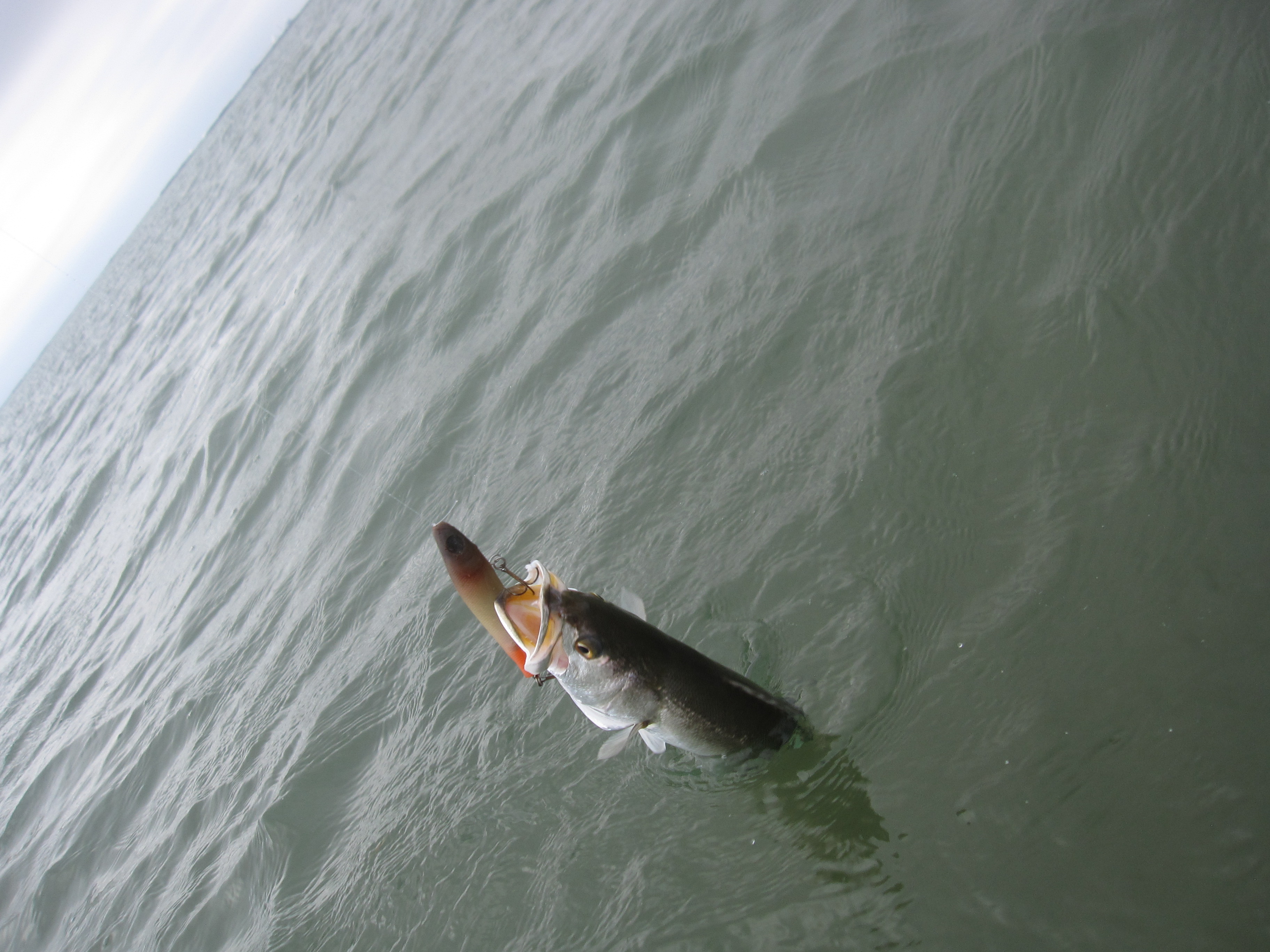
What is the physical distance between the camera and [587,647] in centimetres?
345

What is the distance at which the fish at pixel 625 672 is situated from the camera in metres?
3.43

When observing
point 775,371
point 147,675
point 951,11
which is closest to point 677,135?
point 951,11

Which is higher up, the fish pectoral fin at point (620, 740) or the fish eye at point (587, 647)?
the fish eye at point (587, 647)

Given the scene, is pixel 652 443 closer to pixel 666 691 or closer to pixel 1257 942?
pixel 666 691

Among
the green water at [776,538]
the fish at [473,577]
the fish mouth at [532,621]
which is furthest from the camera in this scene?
the green water at [776,538]

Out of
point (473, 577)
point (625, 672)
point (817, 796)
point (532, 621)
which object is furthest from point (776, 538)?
point (473, 577)

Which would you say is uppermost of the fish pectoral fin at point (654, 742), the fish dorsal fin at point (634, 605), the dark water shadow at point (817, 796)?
the fish dorsal fin at point (634, 605)

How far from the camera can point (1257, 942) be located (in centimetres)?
291

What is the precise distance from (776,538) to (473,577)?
7.71ft

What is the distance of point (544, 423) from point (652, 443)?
1456 mm

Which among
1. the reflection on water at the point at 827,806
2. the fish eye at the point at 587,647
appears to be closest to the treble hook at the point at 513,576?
the fish eye at the point at 587,647

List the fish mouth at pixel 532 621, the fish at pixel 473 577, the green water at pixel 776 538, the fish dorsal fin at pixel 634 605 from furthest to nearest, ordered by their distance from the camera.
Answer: the fish dorsal fin at pixel 634 605
the green water at pixel 776 538
the fish mouth at pixel 532 621
the fish at pixel 473 577

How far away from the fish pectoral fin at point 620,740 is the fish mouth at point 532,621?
522 millimetres

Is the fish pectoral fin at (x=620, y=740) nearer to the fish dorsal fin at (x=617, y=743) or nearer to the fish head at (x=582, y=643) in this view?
the fish dorsal fin at (x=617, y=743)
